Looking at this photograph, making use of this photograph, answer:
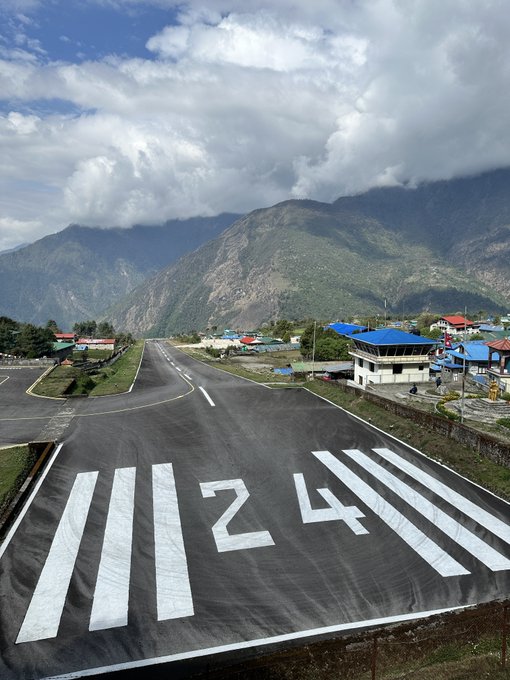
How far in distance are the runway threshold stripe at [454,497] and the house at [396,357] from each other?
34.6 m

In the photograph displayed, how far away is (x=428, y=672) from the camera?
10.6m

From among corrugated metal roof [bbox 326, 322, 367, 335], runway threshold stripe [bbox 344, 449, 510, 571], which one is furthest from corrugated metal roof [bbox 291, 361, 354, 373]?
runway threshold stripe [bbox 344, 449, 510, 571]

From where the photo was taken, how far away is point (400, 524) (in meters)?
18.6

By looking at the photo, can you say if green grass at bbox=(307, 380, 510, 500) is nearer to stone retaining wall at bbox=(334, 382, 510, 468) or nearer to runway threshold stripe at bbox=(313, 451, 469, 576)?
stone retaining wall at bbox=(334, 382, 510, 468)

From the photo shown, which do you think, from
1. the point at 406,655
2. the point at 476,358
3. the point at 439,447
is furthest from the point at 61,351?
the point at 406,655

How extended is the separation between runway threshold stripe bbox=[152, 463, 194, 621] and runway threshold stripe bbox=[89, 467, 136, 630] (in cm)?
107

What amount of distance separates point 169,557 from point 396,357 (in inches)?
1985

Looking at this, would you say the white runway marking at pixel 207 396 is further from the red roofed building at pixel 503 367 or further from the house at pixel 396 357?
the red roofed building at pixel 503 367

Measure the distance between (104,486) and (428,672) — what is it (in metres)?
16.7

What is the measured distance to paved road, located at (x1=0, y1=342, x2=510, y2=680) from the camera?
41.7 feet

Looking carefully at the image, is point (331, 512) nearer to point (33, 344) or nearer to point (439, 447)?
point (439, 447)

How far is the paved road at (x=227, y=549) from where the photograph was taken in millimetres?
12695

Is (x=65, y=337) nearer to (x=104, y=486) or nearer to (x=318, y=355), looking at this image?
(x=318, y=355)

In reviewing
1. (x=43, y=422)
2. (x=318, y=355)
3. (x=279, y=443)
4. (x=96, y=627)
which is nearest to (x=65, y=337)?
(x=318, y=355)
